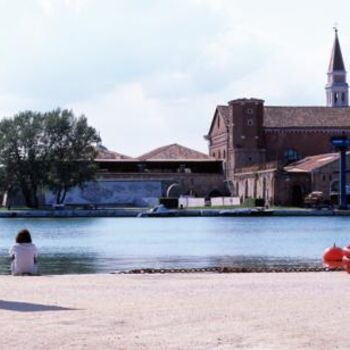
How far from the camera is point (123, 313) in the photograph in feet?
46.6

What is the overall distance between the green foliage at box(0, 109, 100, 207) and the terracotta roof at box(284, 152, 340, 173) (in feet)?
68.5

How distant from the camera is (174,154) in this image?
420ft

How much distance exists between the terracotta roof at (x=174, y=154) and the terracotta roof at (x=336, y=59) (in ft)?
97.3

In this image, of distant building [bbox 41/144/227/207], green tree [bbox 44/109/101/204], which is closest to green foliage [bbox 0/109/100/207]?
green tree [bbox 44/109/101/204]

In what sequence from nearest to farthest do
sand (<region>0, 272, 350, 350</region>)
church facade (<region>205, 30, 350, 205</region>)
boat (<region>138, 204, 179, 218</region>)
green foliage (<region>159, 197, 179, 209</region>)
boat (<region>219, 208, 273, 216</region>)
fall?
sand (<region>0, 272, 350, 350</region>) → boat (<region>219, 208, 273, 216</region>) → boat (<region>138, 204, 179, 218</region>) → green foliage (<region>159, 197, 179, 209</region>) → church facade (<region>205, 30, 350, 205</region>)

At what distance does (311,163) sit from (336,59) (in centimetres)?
4232

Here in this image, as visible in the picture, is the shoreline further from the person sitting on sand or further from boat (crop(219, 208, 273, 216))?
the person sitting on sand

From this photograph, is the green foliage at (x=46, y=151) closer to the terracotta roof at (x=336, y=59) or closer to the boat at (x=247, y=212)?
the boat at (x=247, y=212)

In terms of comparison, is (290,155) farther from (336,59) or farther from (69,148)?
(336,59)

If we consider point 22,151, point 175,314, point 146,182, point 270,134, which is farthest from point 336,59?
point 175,314

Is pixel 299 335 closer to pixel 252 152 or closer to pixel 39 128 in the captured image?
pixel 39 128

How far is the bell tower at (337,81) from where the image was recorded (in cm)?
14750

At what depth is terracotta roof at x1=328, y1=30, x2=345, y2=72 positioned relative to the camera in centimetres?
14688

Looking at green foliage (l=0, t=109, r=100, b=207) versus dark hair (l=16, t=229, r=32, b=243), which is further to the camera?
green foliage (l=0, t=109, r=100, b=207)
